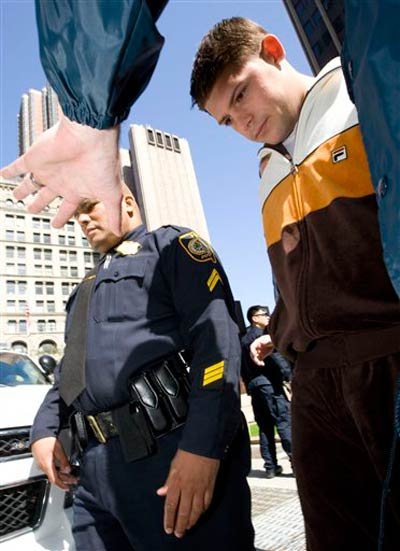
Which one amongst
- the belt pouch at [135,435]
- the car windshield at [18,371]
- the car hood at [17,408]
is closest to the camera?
the belt pouch at [135,435]

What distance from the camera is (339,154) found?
3.94 ft

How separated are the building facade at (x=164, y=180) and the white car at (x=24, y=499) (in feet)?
203

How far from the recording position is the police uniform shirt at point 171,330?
1.42 meters

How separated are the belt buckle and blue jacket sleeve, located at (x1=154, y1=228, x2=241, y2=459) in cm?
39

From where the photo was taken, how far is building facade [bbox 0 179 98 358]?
5169 cm

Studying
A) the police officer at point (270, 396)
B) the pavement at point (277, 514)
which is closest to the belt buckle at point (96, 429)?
the pavement at point (277, 514)

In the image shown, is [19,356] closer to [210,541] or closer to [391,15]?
[210,541]

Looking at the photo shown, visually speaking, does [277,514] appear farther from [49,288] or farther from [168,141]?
[168,141]

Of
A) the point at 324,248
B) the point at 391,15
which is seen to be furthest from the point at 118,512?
the point at 391,15

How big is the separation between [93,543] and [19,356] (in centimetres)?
271

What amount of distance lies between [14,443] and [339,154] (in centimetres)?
192

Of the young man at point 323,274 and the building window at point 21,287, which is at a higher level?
the building window at point 21,287

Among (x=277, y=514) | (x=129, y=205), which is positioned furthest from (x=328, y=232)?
(x=277, y=514)

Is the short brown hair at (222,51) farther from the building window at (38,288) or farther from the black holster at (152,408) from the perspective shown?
the building window at (38,288)
